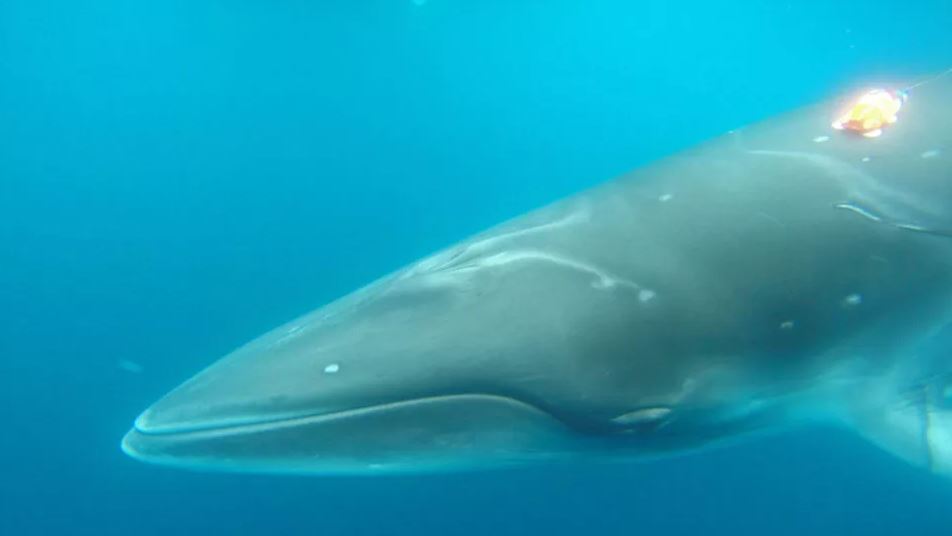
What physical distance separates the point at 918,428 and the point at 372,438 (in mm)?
Result: 4080

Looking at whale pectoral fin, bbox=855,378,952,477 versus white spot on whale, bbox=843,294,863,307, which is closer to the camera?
white spot on whale, bbox=843,294,863,307

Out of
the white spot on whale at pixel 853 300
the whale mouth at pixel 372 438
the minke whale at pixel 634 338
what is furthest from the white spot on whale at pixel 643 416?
the white spot on whale at pixel 853 300

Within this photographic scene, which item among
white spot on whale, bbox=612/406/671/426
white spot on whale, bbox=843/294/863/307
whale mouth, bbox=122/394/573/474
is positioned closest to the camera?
whale mouth, bbox=122/394/573/474

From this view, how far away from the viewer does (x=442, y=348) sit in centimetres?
468

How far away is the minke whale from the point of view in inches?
185

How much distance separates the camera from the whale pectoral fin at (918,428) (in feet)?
19.8

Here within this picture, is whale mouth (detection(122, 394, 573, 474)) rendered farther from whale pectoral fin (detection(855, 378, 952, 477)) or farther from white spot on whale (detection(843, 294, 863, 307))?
whale pectoral fin (detection(855, 378, 952, 477))

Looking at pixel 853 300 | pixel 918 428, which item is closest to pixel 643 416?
pixel 853 300

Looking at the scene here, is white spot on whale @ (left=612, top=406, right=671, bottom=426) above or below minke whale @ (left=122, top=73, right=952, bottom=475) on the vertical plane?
below

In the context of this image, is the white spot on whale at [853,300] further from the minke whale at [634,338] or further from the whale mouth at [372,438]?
the whale mouth at [372,438]

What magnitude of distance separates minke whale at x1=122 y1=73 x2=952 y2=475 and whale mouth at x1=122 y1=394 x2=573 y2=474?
1 cm

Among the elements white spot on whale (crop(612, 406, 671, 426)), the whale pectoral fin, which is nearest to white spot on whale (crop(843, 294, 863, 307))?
the whale pectoral fin

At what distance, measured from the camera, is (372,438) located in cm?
474

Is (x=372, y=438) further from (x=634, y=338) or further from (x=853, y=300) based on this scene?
(x=853, y=300)
